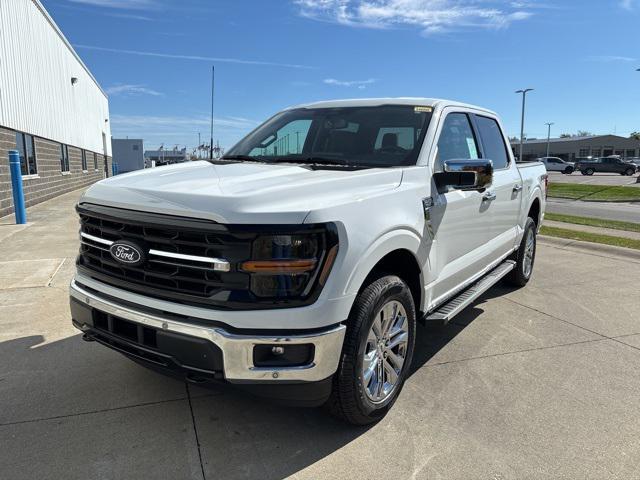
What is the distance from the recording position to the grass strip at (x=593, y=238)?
8.69 m

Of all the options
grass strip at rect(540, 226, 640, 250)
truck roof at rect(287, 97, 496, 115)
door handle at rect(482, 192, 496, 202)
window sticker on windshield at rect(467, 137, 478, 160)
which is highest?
truck roof at rect(287, 97, 496, 115)

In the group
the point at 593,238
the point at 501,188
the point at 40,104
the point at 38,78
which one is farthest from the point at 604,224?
the point at 38,78

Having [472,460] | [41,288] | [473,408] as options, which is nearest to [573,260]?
[473,408]

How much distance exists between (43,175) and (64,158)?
5.52 meters

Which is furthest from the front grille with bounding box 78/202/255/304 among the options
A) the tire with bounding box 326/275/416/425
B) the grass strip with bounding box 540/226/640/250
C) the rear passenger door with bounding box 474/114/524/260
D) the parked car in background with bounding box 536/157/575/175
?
the parked car in background with bounding box 536/157/575/175

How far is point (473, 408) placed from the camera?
125 inches

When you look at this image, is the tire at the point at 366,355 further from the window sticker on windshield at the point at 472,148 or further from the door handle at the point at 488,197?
the window sticker on windshield at the point at 472,148

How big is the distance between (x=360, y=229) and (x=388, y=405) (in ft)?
3.86

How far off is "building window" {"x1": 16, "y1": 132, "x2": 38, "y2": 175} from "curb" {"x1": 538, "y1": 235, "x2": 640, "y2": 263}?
13.3m

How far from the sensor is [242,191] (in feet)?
8.16

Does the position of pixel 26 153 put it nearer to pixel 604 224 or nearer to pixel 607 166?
pixel 604 224

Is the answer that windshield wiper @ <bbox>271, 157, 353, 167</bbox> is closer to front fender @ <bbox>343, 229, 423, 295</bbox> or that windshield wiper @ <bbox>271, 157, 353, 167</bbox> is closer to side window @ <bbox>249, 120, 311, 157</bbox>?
side window @ <bbox>249, 120, 311, 157</bbox>

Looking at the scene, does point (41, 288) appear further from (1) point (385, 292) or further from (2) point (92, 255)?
(1) point (385, 292)

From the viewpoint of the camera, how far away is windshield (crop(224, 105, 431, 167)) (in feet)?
11.8
